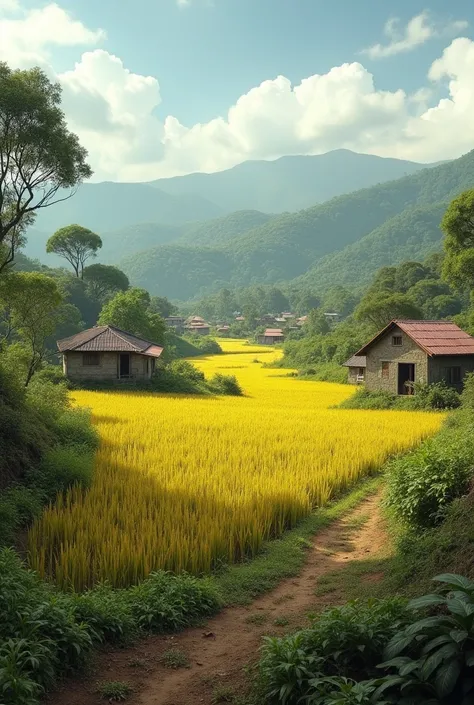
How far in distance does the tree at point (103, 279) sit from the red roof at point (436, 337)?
53694 mm

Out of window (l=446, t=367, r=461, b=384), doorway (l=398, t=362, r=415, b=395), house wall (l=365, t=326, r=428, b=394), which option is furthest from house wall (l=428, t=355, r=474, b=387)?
doorway (l=398, t=362, r=415, b=395)

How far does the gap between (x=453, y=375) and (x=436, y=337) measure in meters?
2.34

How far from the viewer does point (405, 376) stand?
106ft

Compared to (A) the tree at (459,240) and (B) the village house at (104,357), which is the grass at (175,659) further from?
(A) the tree at (459,240)

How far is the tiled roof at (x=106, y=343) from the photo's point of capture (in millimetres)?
36750

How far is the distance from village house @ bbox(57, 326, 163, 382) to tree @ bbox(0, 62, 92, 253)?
1573 cm

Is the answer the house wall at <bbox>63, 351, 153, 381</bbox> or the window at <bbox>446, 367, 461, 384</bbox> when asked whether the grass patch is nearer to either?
the window at <bbox>446, 367, 461, 384</bbox>

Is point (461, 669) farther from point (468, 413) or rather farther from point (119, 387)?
point (119, 387)

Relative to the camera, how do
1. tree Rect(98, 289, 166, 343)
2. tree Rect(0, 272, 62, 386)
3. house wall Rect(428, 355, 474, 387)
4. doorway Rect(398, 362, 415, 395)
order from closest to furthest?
tree Rect(0, 272, 62, 386)
house wall Rect(428, 355, 474, 387)
doorway Rect(398, 362, 415, 395)
tree Rect(98, 289, 166, 343)

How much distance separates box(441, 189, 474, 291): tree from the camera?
33.5m

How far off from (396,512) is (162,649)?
530cm

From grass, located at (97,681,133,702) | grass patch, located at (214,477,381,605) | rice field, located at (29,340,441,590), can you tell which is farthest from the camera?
rice field, located at (29,340,441,590)

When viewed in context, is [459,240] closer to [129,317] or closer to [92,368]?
[92,368]

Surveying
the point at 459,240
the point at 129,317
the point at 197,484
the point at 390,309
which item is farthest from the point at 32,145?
the point at 390,309
